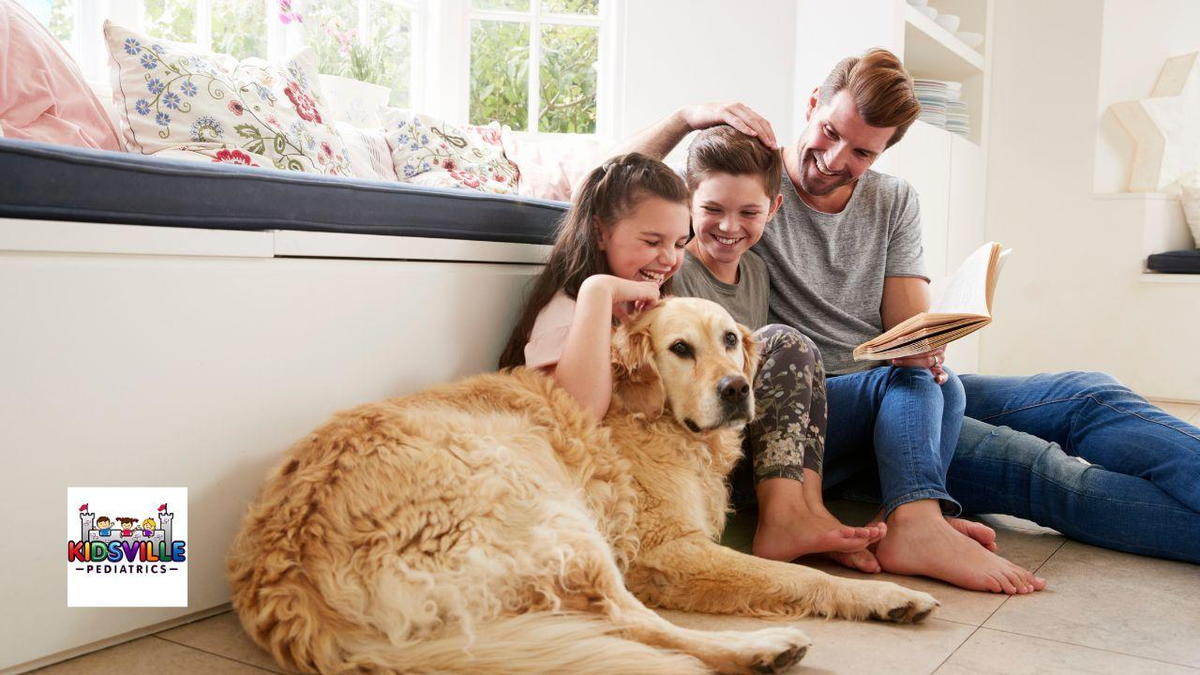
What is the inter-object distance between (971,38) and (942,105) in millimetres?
586

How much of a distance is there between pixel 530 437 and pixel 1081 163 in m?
4.65

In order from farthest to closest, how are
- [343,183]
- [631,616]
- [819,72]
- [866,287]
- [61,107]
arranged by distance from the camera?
[819,72], [866,287], [61,107], [343,183], [631,616]

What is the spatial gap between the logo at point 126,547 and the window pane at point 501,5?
11.1ft

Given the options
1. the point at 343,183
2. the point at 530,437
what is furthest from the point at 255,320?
the point at 530,437

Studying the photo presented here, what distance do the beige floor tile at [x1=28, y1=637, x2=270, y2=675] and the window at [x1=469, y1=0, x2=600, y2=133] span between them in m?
3.34

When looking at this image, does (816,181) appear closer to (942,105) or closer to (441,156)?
(441,156)

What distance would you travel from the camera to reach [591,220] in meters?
1.94

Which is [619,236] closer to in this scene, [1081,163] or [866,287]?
[866,287]

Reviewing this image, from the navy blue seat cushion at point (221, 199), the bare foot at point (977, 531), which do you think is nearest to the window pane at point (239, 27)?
the navy blue seat cushion at point (221, 199)

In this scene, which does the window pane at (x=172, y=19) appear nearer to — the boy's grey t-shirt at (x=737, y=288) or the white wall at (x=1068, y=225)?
the boy's grey t-shirt at (x=737, y=288)

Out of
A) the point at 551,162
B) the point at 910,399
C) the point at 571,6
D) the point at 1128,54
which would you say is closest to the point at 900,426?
the point at 910,399

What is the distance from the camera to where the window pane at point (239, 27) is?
343 cm

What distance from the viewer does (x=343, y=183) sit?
66.1 inches

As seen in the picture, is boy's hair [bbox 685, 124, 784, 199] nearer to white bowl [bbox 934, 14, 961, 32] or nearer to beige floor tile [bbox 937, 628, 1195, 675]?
beige floor tile [bbox 937, 628, 1195, 675]
